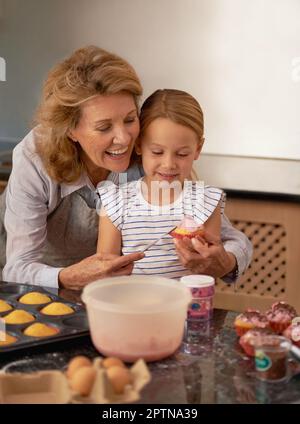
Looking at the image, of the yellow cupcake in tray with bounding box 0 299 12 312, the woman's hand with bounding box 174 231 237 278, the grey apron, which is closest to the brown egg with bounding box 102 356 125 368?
the yellow cupcake in tray with bounding box 0 299 12 312

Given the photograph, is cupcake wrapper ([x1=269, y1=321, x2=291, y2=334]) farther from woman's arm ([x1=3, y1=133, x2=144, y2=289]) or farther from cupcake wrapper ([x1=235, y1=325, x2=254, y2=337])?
woman's arm ([x1=3, y1=133, x2=144, y2=289])

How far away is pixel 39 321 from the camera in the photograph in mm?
1682

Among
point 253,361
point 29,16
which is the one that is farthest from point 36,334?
point 29,16

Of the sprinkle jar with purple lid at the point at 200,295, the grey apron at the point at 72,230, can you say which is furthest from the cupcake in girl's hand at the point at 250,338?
the grey apron at the point at 72,230

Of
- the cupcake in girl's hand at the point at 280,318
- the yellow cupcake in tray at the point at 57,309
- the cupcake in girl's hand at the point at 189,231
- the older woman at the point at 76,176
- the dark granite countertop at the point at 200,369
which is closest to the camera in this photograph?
the dark granite countertop at the point at 200,369

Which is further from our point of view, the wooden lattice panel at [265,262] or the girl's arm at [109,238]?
the wooden lattice panel at [265,262]

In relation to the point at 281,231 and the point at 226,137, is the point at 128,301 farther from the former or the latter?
the point at 226,137

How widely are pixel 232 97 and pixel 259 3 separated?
1.50 ft

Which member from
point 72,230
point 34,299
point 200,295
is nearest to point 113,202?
point 72,230

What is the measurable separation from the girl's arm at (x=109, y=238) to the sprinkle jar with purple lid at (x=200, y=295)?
0.54 meters

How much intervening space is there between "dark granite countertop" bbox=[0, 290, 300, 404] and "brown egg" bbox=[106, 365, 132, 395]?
0.05m

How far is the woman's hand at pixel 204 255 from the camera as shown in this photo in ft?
6.35

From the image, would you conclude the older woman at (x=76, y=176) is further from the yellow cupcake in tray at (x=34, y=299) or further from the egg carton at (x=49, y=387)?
the egg carton at (x=49, y=387)

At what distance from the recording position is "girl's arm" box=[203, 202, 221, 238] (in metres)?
2.26
